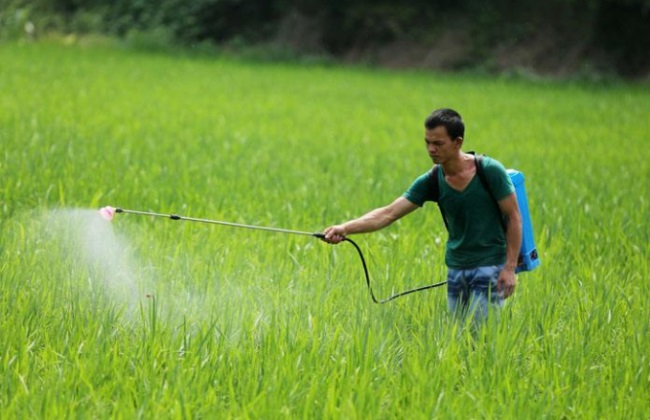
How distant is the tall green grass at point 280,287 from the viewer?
3252 mm

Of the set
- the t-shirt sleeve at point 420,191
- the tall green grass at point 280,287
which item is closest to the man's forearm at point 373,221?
the t-shirt sleeve at point 420,191

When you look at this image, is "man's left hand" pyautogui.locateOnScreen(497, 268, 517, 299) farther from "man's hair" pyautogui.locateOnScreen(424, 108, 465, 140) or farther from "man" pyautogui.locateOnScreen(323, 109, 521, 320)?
"man's hair" pyautogui.locateOnScreen(424, 108, 465, 140)

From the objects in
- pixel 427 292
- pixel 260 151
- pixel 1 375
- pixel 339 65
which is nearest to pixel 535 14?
pixel 339 65

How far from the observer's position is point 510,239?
3.85m

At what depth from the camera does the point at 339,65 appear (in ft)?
89.8

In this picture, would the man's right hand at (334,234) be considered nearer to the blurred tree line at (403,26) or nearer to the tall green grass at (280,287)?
the tall green grass at (280,287)

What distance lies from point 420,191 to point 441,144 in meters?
0.33

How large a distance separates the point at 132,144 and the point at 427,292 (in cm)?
564

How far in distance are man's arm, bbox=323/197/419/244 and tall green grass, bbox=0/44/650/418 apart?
0.33m

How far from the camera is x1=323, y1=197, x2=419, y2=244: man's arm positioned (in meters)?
3.98

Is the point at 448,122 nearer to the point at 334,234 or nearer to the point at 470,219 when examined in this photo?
the point at 470,219

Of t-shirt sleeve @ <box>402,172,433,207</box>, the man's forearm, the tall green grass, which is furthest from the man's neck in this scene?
the tall green grass

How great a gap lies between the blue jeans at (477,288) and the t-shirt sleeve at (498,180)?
318 mm

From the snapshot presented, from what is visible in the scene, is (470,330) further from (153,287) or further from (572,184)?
(572,184)
